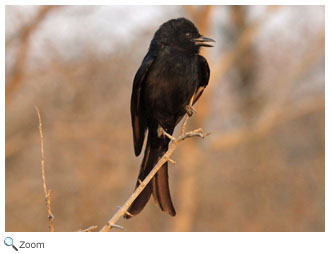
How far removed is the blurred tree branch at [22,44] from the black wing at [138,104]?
504cm

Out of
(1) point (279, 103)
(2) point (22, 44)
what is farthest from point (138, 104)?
(1) point (279, 103)

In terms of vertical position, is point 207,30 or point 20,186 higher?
point 207,30

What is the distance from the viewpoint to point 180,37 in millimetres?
5285

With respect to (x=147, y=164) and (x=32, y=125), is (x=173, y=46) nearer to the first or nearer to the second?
(x=147, y=164)

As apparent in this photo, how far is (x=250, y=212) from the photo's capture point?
50.0ft

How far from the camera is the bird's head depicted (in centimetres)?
524

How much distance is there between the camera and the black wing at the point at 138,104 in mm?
5059

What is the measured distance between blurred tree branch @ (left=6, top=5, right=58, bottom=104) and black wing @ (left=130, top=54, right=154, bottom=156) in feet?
16.5

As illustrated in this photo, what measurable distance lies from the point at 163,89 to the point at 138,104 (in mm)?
282

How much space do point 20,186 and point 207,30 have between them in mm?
5289
